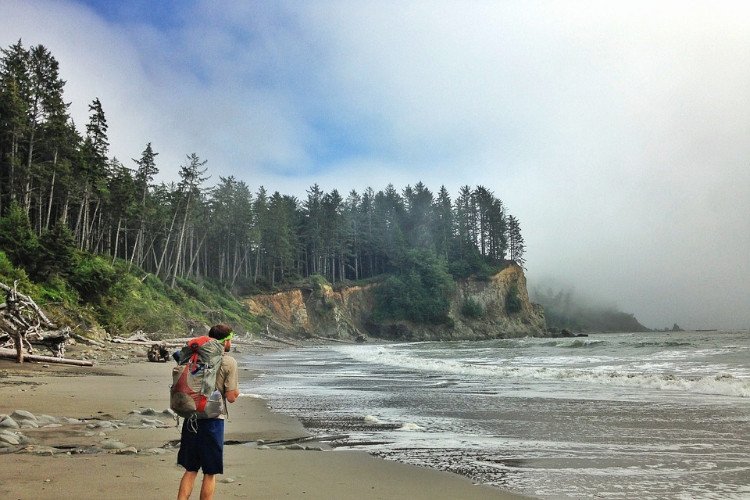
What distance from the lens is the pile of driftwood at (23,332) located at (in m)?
12.6

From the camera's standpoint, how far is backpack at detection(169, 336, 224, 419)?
3.70 metres

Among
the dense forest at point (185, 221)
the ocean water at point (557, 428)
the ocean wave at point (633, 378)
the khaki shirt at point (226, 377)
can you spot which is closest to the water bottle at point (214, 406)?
the khaki shirt at point (226, 377)

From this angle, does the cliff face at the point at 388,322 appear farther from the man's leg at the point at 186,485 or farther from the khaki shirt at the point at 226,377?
the man's leg at the point at 186,485

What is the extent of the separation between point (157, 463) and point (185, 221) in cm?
5128

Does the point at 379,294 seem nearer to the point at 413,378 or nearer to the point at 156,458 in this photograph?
the point at 413,378

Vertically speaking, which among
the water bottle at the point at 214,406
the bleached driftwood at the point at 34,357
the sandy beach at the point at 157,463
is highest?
the water bottle at the point at 214,406

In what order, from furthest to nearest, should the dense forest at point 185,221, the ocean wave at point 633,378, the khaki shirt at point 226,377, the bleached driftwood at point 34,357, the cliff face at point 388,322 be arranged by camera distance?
1. the cliff face at point 388,322
2. the dense forest at point 185,221
3. the bleached driftwood at point 34,357
4. the ocean wave at point 633,378
5. the khaki shirt at point 226,377

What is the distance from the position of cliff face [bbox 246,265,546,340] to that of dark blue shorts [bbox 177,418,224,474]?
61.2m

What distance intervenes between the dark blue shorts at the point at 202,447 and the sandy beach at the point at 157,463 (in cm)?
42

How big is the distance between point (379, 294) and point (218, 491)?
8205 centimetres

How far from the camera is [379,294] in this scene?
3383 inches

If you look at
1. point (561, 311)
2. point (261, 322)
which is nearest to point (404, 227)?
point (261, 322)

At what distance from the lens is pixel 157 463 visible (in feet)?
15.9

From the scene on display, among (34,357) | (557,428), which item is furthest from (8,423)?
(34,357)
